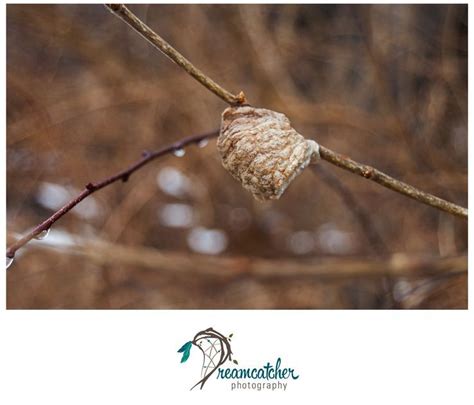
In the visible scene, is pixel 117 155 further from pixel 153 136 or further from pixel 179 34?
pixel 179 34

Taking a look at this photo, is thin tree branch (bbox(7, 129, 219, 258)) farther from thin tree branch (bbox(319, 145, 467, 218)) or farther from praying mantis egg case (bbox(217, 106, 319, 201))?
thin tree branch (bbox(319, 145, 467, 218))

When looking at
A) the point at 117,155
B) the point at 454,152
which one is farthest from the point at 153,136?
the point at 454,152

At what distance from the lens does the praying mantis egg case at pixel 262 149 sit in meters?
0.83

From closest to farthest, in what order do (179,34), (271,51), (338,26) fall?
(271,51) < (179,34) < (338,26)

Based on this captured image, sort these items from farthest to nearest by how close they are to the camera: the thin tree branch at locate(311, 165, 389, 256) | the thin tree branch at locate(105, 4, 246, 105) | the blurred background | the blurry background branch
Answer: the blurred background
the blurry background branch
the thin tree branch at locate(311, 165, 389, 256)
the thin tree branch at locate(105, 4, 246, 105)

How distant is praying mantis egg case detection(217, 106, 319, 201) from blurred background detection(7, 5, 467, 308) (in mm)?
1384

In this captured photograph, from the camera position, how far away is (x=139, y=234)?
2.63 meters

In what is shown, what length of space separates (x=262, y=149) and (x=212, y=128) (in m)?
1.65

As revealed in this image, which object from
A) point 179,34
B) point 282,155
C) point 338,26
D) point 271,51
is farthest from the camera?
point 338,26

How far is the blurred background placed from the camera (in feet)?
7.58

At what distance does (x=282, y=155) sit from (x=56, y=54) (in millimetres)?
2204
